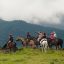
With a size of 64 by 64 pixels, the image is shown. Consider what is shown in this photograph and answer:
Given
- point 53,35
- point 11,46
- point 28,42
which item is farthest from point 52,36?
point 11,46

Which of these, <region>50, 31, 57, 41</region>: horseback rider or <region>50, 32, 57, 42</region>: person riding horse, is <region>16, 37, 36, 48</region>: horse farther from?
<region>50, 31, 57, 41</region>: horseback rider

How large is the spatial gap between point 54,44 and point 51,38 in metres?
1.38

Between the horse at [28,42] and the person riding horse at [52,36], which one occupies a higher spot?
the person riding horse at [52,36]

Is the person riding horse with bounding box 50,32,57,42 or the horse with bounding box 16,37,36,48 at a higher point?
the person riding horse with bounding box 50,32,57,42

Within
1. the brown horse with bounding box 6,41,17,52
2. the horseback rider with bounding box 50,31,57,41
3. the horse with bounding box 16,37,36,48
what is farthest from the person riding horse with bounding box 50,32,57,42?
the brown horse with bounding box 6,41,17,52

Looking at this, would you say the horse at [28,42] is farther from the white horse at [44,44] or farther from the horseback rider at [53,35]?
the white horse at [44,44]

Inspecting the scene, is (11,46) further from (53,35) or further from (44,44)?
(53,35)

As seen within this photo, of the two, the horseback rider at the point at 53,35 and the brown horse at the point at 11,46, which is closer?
the brown horse at the point at 11,46

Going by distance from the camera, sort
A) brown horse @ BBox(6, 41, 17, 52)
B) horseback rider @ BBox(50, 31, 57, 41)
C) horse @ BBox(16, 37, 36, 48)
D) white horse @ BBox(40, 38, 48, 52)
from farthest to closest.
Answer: horse @ BBox(16, 37, 36, 48) < horseback rider @ BBox(50, 31, 57, 41) < brown horse @ BBox(6, 41, 17, 52) < white horse @ BBox(40, 38, 48, 52)

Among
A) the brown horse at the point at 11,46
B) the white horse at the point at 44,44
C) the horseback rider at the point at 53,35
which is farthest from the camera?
the horseback rider at the point at 53,35

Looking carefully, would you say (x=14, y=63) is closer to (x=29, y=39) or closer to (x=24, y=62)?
(x=24, y=62)

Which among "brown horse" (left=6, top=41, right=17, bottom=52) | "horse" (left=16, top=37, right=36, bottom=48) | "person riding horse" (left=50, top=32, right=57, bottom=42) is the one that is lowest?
"brown horse" (left=6, top=41, right=17, bottom=52)

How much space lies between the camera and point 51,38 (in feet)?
208

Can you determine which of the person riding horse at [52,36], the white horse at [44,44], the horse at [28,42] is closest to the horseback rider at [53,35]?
the person riding horse at [52,36]
